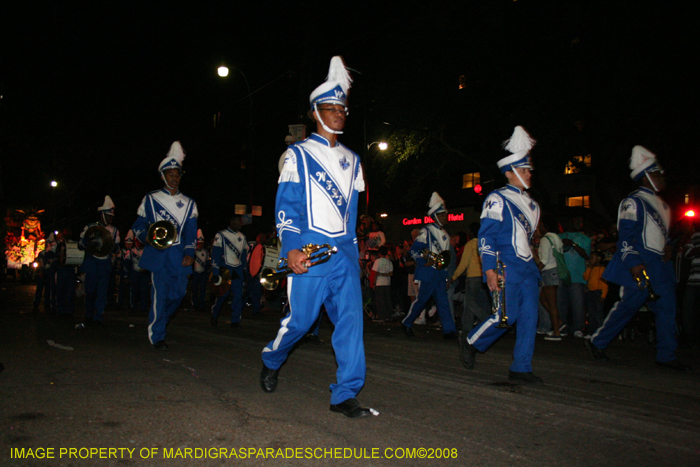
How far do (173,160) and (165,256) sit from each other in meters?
1.28

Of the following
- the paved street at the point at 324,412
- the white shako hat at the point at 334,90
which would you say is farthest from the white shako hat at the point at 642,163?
the white shako hat at the point at 334,90

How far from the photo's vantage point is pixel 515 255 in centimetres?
540

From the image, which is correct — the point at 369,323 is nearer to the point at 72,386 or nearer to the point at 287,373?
the point at 287,373

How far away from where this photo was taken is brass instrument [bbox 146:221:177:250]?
708 centimetres

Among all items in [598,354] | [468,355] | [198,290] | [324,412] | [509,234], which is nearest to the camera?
[324,412]

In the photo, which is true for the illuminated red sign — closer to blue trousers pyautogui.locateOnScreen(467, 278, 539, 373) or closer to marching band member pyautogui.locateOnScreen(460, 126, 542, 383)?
marching band member pyautogui.locateOnScreen(460, 126, 542, 383)

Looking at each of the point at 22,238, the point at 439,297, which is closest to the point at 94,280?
the point at 439,297

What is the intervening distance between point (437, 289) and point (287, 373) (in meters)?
4.30

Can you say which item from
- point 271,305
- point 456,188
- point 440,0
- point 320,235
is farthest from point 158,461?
point 456,188

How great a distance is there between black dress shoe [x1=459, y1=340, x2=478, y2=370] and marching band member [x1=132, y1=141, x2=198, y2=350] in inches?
135

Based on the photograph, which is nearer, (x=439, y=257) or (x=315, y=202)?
(x=315, y=202)

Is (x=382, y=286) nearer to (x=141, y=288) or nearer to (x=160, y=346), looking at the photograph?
(x=141, y=288)

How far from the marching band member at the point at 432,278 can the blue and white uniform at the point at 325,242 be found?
5.07 metres

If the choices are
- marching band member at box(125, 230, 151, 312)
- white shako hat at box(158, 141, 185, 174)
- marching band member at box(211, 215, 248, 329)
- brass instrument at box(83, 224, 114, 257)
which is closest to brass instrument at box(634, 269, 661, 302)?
white shako hat at box(158, 141, 185, 174)
